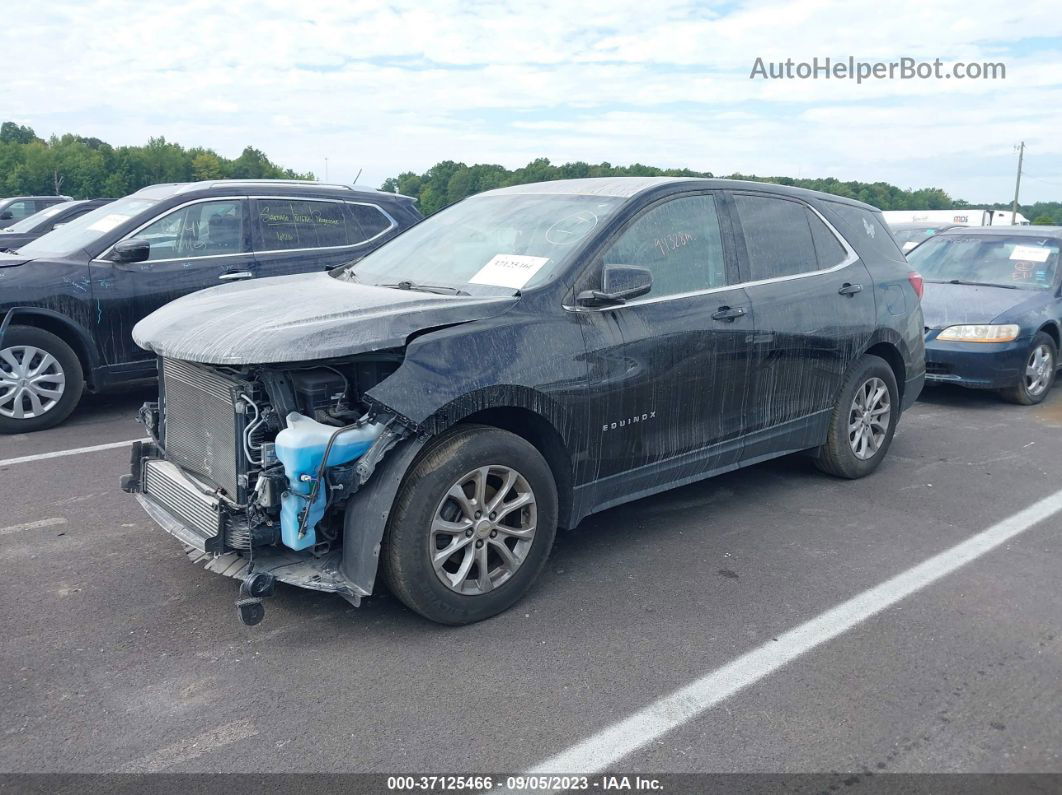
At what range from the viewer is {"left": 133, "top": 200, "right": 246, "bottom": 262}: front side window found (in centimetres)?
746

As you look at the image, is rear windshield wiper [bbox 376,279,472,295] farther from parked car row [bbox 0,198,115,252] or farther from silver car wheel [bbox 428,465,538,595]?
parked car row [bbox 0,198,115,252]

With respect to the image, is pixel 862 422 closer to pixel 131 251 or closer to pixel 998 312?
pixel 998 312

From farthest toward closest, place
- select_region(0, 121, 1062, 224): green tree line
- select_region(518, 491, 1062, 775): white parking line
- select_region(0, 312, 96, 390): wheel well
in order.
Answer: select_region(0, 121, 1062, 224): green tree line, select_region(0, 312, 96, 390): wheel well, select_region(518, 491, 1062, 775): white parking line

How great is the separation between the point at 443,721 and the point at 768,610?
1611 mm

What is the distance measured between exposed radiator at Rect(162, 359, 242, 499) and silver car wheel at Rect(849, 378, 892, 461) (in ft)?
12.2

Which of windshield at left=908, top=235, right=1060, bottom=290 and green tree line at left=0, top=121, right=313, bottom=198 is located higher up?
green tree line at left=0, top=121, right=313, bottom=198

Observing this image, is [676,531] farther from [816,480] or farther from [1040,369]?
[1040,369]

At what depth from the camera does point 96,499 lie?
527 centimetres

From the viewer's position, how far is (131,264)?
7.26 m

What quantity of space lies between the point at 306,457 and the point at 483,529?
2.63ft

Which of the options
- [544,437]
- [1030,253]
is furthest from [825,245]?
[1030,253]

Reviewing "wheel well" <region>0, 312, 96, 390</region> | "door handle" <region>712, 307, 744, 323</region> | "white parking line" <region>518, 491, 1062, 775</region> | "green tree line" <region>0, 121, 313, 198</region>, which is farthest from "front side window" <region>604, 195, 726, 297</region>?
"green tree line" <region>0, 121, 313, 198</region>

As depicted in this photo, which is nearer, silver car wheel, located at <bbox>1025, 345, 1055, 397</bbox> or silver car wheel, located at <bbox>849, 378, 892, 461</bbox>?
silver car wheel, located at <bbox>849, 378, 892, 461</bbox>

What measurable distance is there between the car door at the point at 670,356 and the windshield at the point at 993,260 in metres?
5.51
